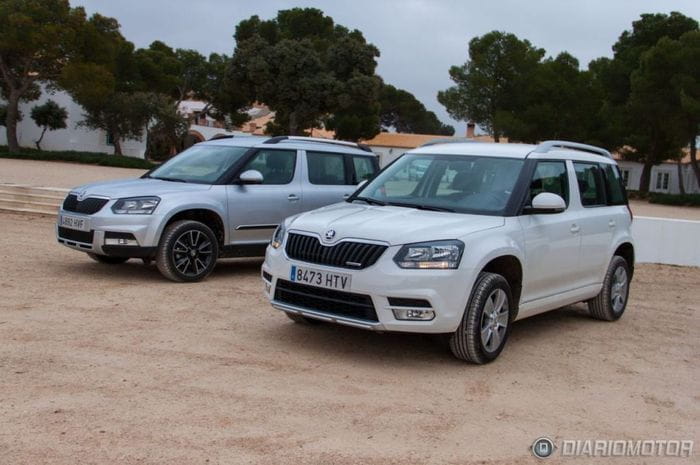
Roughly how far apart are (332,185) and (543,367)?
191 inches

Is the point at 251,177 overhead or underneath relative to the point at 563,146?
underneath

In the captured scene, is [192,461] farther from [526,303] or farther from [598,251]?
[598,251]

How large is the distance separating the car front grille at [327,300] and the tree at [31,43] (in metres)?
41.4

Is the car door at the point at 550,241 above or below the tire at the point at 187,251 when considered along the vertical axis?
above

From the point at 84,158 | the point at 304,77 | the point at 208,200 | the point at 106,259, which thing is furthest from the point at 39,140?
the point at 208,200

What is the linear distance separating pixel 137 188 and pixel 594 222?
197 inches

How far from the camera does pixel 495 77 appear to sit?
6078 centimetres

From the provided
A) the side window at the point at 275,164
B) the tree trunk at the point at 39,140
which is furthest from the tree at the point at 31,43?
the side window at the point at 275,164

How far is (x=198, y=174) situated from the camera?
32.3 ft

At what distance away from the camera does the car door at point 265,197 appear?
31.7 feet

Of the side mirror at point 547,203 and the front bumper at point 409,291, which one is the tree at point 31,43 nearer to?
the side mirror at point 547,203

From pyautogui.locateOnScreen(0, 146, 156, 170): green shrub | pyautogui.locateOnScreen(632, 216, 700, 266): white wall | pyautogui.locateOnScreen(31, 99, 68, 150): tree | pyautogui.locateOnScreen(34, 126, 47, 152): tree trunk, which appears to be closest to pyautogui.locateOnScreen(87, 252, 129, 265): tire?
pyautogui.locateOnScreen(632, 216, 700, 266): white wall

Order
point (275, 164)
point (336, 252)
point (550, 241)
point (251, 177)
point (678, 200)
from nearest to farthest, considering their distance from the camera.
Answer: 1. point (336, 252)
2. point (550, 241)
3. point (251, 177)
4. point (275, 164)
5. point (678, 200)

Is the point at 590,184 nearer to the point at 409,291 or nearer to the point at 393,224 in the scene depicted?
the point at 393,224
